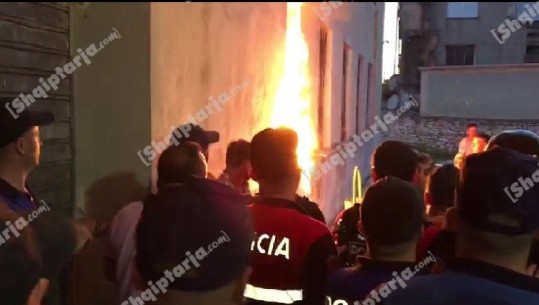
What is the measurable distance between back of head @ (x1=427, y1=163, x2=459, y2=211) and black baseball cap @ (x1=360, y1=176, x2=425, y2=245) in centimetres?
105

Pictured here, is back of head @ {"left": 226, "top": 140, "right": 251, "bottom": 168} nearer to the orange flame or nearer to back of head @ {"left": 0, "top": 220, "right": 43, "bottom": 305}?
the orange flame

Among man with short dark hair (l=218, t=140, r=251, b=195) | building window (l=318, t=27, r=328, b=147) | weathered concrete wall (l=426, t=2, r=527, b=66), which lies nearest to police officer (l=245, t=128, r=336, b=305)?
man with short dark hair (l=218, t=140, r=251, b=195)

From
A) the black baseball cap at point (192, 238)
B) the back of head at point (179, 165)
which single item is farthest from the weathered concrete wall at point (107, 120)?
the black baseball cap at point (192, 238)

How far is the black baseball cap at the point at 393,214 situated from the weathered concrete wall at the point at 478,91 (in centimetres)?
604

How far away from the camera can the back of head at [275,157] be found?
2840 millimetres

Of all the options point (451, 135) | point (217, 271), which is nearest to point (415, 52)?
point (451, 135)

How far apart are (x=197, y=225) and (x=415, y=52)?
28124mm

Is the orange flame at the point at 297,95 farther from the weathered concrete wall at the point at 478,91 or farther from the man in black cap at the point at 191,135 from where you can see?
the weathered concrete wall at the point at 478,91

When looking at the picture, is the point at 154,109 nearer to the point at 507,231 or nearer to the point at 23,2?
the point at 23,2

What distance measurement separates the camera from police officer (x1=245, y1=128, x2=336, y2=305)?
262 cm

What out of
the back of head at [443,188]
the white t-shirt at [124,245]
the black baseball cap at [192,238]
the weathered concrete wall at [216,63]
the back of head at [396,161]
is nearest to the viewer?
the black baseball cap at [192,238]

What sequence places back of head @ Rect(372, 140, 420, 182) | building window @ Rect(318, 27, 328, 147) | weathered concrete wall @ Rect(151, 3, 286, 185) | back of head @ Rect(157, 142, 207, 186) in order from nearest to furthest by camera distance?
back of head @ Rect(157, 142, 207, 186) → back of head @ Rect(372, 140, 420, 182) → weathered concrete wall @ Rect(151, 3, 286, 185) → building window @ Rect(318, 27, 328, 147)

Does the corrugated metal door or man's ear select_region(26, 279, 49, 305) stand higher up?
the corrugated metal door

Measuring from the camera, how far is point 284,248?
2.65 meters
